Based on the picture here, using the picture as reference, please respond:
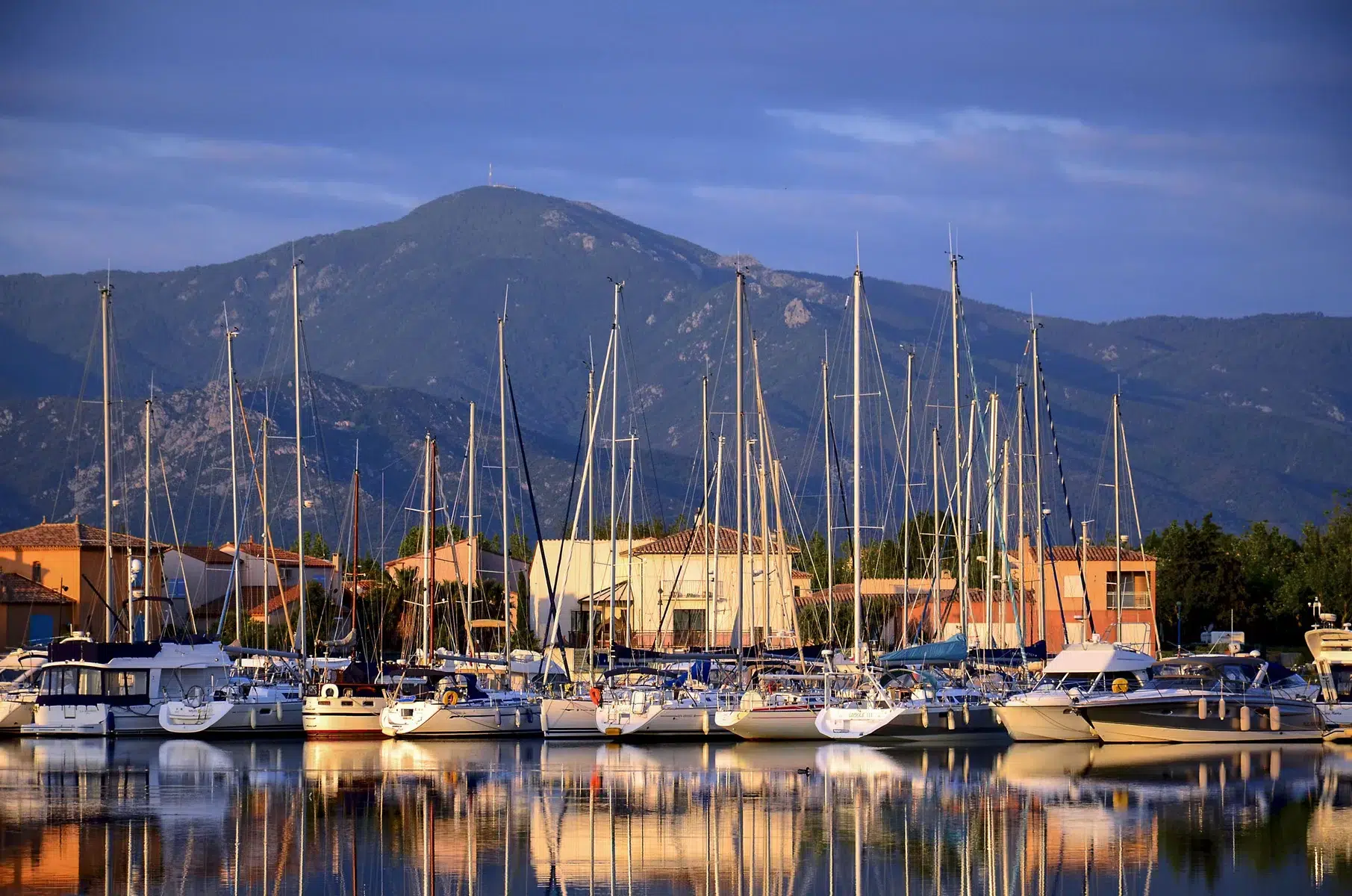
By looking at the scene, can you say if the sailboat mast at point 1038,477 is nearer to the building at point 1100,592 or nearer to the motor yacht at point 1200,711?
the motor yacht at point 1200,711

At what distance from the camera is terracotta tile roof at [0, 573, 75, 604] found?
85.2 metres

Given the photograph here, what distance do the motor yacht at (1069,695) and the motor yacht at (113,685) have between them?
918 inches

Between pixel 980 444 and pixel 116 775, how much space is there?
41.3 m

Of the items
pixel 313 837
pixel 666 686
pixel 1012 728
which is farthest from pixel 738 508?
pixel 313 837

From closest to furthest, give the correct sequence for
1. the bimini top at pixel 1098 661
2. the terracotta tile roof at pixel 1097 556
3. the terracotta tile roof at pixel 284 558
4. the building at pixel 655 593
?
the bimini top at pixel 1098 661 < the building at pixel 655 593 < the terracotta tile roof at pixel 1097 556 < the terracotta tile roof at pixel 284 558

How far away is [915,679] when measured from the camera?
176ft

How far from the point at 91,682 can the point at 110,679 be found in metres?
0.52

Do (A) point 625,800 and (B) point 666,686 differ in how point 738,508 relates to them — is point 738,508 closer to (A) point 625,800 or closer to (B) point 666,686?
(B) point 666,686

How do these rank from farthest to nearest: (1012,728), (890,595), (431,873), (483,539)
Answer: (483,539)
(890,595)
(1012,728)
(431,873)

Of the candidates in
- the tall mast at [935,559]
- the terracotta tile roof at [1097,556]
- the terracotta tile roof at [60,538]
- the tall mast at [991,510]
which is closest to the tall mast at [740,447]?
the tall mast at [935,559]

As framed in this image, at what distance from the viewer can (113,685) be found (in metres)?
53.2

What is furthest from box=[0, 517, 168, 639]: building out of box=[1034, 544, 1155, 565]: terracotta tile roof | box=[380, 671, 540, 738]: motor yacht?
box=[1034, 544, 1155, 565]: terracotta tile roof

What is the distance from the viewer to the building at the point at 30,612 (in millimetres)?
85250

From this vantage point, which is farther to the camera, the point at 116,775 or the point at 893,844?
the point at 116,775
